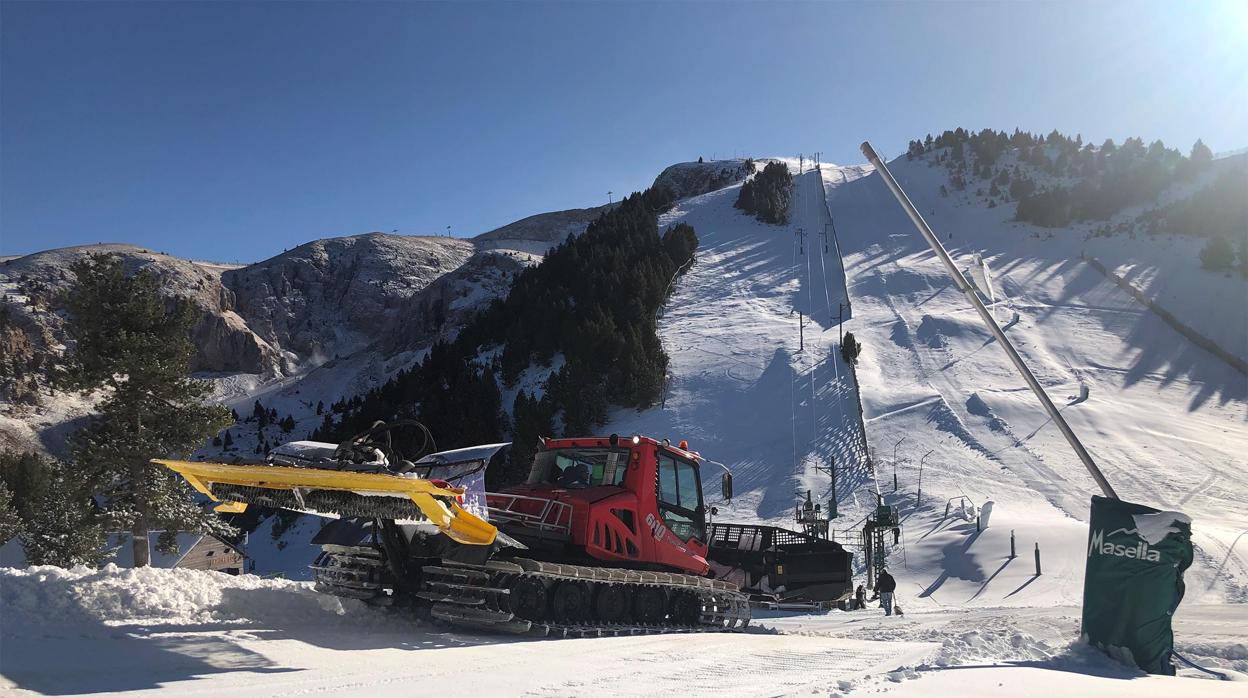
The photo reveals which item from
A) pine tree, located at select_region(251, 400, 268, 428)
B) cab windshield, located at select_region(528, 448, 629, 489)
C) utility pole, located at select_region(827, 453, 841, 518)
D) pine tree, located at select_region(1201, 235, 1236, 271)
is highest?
pine tree, located at select_region(1201, 235, 1236, 271)

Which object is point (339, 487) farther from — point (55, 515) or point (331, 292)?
point (331, 292)

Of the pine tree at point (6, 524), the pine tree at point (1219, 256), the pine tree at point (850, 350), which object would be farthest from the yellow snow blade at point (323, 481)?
the pine tree at point (1219, 256)

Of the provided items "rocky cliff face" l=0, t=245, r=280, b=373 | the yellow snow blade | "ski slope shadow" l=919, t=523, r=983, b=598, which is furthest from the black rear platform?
"rocky cliff face" l=0, t=245, r=280, b=373

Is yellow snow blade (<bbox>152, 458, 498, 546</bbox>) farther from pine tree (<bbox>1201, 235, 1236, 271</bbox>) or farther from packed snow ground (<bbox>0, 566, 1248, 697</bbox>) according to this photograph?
pine tree (<bbox>1201, 235, 1236, 271</bbox>)

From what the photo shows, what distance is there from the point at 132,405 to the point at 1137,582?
→ 15029 millimetres

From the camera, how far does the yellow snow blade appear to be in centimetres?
758

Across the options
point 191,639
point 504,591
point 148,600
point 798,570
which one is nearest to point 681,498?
point 504,591

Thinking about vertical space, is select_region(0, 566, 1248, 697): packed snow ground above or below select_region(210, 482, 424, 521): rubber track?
below

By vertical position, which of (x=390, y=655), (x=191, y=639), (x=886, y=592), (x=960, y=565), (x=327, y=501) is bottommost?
(x=960, y=565)

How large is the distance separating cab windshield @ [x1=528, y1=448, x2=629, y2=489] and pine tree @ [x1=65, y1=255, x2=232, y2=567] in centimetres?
594

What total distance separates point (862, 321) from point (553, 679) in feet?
154

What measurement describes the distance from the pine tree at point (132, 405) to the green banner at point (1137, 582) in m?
13.2

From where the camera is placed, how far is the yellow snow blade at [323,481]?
7578 mm

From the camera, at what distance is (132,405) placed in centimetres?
1432
